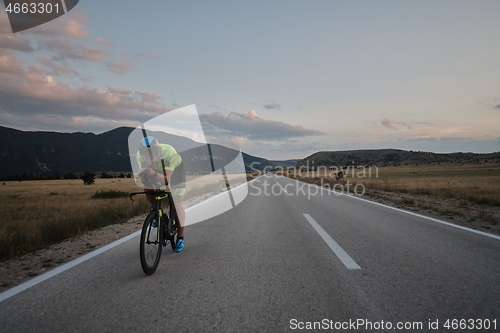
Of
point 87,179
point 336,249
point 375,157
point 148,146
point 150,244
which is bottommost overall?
point 87,179

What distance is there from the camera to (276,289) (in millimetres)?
2811

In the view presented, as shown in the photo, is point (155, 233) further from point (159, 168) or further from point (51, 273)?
point (51, 273)

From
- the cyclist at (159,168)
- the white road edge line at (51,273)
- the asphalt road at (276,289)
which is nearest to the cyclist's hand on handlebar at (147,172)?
the cyclist at (159,168)

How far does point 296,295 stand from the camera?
2.66m

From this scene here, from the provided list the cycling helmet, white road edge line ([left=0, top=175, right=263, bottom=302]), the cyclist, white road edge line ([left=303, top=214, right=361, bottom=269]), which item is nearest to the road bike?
the cyclist

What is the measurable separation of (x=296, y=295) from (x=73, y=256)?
3.84 metres

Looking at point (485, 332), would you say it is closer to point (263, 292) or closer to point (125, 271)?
point (263, 292)

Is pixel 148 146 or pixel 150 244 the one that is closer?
pixel 150 244

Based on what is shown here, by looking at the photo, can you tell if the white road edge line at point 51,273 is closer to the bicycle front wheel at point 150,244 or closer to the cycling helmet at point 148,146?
the bicycle front wheel at point 150,244

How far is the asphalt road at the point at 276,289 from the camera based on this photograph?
2.20 meters

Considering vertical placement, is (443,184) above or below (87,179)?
below

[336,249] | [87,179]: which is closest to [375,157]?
[87,179]

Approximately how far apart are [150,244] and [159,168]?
1191 mm

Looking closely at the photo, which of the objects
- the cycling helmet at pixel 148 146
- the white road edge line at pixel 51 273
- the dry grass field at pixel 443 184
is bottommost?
the dry grass field at pixel 443 184
